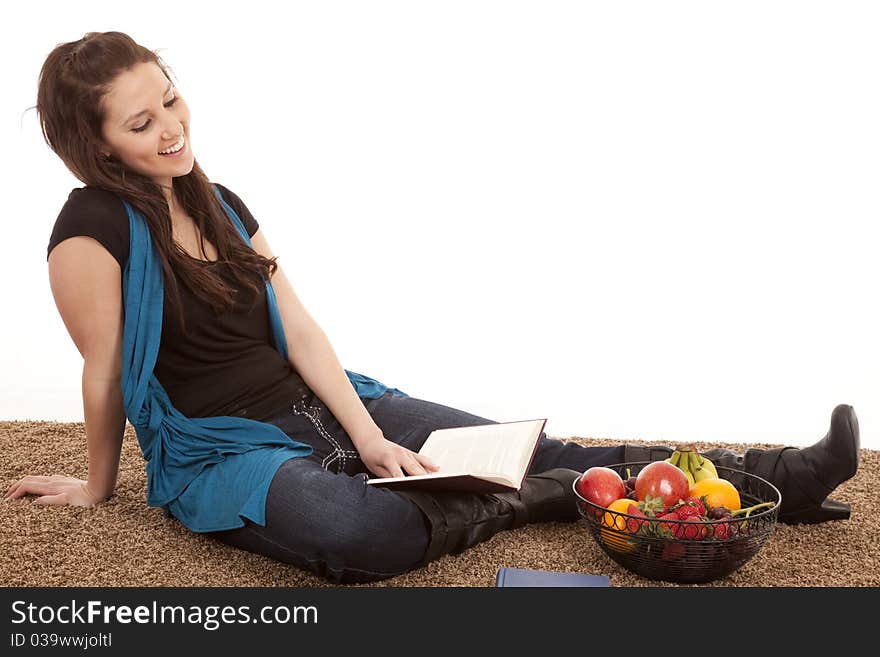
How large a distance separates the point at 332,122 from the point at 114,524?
319 centimetres

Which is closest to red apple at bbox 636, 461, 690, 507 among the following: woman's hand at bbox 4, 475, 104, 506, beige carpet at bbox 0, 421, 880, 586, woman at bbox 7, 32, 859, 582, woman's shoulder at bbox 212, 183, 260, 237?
beige carpet at bbox 0, 421, 880, 586

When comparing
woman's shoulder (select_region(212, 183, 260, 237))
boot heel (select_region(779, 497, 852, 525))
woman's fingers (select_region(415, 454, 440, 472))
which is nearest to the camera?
woman's fingers (select_region(415, 454, 440, 472))

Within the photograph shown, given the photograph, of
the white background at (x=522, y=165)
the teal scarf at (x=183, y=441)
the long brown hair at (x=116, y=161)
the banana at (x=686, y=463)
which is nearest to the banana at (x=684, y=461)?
the banana at (x=686, y=463)

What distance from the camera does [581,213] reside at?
468 centimetres

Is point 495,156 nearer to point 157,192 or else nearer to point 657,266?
point 657,266

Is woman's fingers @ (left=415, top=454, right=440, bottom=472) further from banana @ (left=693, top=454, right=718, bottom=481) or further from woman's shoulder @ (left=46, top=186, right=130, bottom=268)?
woman's shoulder @ (left=46, top=186, right=130, bottom=268)

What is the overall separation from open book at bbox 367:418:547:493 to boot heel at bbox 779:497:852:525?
51 cm

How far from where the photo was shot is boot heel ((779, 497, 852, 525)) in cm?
203

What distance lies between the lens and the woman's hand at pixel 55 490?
2.11 meters

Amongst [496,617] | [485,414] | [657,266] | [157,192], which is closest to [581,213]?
[657,266]

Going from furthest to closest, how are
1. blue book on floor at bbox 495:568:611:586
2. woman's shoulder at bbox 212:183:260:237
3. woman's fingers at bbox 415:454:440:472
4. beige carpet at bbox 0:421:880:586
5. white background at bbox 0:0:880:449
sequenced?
1. white background at bbox 0:0:880:449
2. woman's shoulder at bbox 212:183:260:237
3. woman's fingers at bbox 415:454:440:472
4. beige carpet at bbox 0:421:880:586
5. blue book on floor at bbox 495:568:611:586

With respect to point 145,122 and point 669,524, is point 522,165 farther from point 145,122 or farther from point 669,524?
point 669,524

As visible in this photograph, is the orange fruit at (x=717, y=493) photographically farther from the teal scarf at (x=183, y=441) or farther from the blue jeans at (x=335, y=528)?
the teal scarf at (x=183, y=441)

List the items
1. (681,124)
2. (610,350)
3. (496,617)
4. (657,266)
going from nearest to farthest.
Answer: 1. (496,617)
2. (610,350)
3. (657,266)
4. (681,124)
